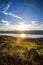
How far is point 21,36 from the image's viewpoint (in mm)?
2115

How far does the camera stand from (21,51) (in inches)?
80.0

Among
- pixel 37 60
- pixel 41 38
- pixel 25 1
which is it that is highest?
pixel 25 1

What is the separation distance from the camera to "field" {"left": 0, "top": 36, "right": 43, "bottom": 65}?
2.00 m

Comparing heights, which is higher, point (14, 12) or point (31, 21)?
point (14, 12)

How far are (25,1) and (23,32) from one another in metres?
0.51

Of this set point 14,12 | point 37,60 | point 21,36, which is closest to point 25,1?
point 14,12

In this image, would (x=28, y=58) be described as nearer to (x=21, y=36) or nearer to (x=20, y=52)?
(x=20, y=52)

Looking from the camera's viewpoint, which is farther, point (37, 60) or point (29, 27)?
point (29, 27)

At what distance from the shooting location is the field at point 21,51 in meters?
2.00

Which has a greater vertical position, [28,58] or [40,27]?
[40,27]

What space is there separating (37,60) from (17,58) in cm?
31

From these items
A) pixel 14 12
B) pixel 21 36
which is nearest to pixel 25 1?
pixel 14 12

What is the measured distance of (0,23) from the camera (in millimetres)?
2129

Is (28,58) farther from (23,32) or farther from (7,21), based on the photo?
(7,21)
